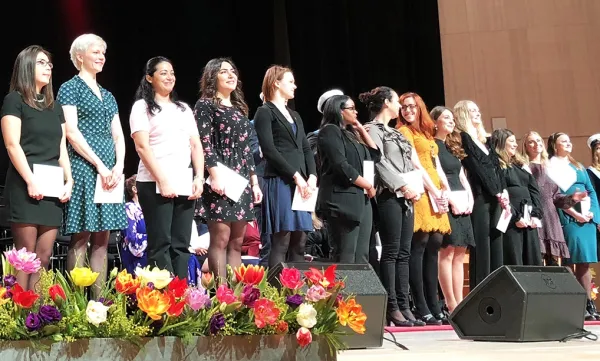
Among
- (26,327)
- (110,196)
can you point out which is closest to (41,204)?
(110,196)

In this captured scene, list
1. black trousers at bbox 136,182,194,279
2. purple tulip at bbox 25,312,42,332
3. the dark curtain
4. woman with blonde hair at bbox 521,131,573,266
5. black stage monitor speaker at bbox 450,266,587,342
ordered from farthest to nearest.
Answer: the dark curtain < woman with blonde hair at bbox 521,131,573,266 < black stage monitor speaker at bbox 450,266,587,342 < black trousers at bbox 136,182,194,279 < purple tulip at bbox 25,312,42,332

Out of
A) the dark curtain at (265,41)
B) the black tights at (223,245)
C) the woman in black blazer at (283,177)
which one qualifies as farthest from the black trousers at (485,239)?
the dark curtain at (265,41)

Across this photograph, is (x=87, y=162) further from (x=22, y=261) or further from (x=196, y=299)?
(x=196, y=299)

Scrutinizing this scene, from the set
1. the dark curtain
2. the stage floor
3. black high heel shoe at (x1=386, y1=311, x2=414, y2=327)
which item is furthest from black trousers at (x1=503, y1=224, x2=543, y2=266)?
the dark curtain

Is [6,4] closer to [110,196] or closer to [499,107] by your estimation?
[110,196]

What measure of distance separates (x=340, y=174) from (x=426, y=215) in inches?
24.7

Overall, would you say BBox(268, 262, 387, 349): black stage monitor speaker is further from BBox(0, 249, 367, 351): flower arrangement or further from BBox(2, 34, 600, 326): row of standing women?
BBox(0, 249, 367, 351): flower arrangement

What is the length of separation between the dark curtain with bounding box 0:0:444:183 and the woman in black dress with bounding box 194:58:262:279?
2.79 m

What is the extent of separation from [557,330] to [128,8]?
4214mm

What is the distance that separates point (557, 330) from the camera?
10.9 ft

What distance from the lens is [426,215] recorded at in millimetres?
4238

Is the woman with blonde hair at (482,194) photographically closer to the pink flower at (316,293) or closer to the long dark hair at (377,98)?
the long dark hair at (377,98)

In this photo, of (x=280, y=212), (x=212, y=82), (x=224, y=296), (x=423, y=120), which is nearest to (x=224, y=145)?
(x=212, y=82)

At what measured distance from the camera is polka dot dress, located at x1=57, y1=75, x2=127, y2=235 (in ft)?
9.76
